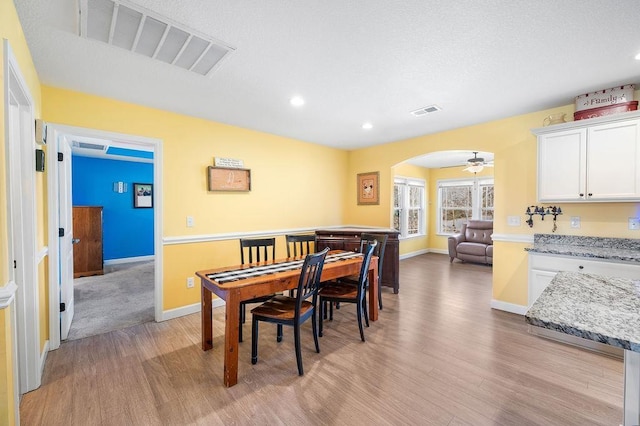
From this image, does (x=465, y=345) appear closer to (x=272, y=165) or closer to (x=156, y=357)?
(x=156, y=357)

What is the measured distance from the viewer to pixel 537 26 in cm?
172

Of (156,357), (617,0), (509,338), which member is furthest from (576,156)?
(156,357)

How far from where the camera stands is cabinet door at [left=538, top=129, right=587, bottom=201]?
Answer: 111 inches

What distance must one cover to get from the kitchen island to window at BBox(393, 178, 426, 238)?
5176 millimetres

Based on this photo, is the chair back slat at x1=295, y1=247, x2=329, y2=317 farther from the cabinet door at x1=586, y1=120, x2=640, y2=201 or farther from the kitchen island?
the cabinet door at x1=586, y1=120, x2=640, y2=201

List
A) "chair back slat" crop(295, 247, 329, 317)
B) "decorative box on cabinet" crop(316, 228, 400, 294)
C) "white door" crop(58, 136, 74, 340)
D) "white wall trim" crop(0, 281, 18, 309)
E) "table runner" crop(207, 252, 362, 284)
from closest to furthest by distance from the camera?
"white wall trim" crop(0, 281, 18, 309) → "chair back slat" crop(295, 247, 329, 317) → "table runner" crop(207, 252, 362, 284) → "white door" crop(58, 136, 74, 340) → "decorative box on cabinet" crop(316, 228, 400, 294)

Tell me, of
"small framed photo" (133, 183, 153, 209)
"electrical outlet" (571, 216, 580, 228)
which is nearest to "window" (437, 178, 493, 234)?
"electrical outlet" (571, 216, 580, 228)

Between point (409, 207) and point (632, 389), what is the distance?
6.20 m

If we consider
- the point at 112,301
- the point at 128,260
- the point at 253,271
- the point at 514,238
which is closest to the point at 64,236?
the point at 112,301

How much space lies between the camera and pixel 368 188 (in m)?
5.12

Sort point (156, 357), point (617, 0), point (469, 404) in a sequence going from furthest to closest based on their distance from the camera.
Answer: point (156, 357)
point (469, 404)
point (617, 0)

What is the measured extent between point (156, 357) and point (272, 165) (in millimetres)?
2779

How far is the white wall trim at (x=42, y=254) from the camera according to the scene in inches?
86.5

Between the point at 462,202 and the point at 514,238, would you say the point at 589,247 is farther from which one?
the point at 462,202
